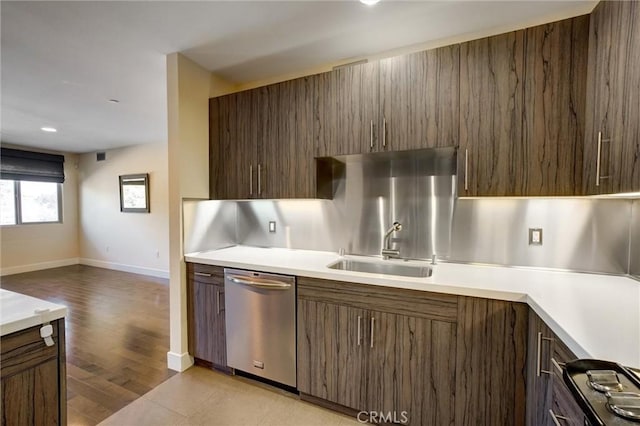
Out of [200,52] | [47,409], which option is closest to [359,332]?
[47,409]

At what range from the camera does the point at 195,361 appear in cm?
249

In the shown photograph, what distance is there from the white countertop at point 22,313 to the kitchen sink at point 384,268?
150 centimetres

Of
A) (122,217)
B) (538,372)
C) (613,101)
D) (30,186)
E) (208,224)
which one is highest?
(613,101)

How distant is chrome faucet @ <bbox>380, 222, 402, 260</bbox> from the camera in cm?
224

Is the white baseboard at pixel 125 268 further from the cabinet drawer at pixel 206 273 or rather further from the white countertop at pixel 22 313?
the white countertop at pixel 22 313

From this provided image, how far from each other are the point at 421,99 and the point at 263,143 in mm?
1266

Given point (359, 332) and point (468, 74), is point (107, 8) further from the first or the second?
point (359, 332)

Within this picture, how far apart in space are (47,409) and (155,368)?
1410 millimetres

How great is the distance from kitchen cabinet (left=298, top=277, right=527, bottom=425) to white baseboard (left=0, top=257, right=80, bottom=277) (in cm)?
666

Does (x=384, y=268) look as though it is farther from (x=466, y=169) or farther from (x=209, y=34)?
(x=209, y=34)

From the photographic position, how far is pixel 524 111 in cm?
164

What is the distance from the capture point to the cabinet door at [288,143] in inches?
87.7

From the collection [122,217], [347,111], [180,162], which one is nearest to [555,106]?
[347,111]

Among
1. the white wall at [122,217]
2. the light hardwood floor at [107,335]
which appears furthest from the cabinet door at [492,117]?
the white wall at [122,217]
